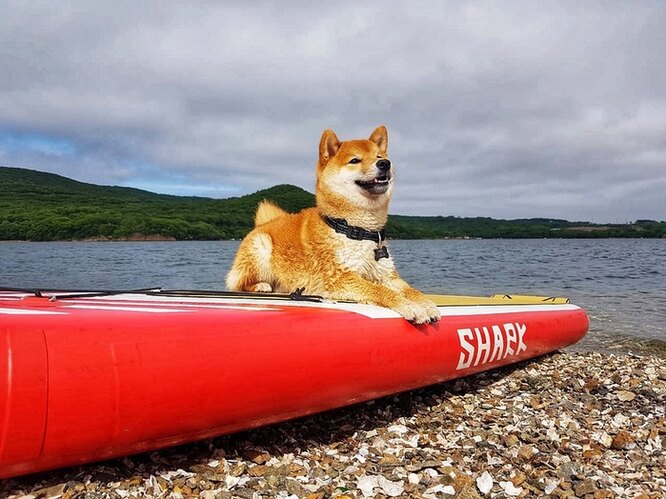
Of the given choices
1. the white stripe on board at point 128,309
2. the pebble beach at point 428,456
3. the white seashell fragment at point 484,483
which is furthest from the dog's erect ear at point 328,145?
the white seashell fragment at point 484,483

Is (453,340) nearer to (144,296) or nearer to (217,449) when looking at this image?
(217,449)

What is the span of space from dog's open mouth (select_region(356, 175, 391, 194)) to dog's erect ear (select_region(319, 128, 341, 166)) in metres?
0.42

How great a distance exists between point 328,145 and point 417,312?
1689mm

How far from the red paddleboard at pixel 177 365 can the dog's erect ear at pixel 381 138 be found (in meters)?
1.60

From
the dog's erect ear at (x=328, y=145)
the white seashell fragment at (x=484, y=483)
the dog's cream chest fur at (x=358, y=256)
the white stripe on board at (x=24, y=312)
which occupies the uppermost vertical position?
the dog's erect ear at (x=328, y=145)

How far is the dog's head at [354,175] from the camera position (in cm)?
446

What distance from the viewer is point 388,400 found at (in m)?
4.82

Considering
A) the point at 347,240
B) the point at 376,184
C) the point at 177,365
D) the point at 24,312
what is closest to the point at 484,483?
the point at 177,365

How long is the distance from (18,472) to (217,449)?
4.17ft

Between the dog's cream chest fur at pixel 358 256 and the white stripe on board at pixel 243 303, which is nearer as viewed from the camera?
the white stripe on board at pixel 243 303

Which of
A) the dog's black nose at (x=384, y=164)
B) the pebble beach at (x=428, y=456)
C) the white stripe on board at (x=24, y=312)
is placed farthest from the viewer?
the dog's black nose at (x=384, y=164)

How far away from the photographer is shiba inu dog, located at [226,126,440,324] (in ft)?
14.6

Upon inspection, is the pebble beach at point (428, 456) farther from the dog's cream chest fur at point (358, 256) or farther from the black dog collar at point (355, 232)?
the black dog collar at point (355, 232)

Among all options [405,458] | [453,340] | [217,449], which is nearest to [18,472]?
[217,449]
